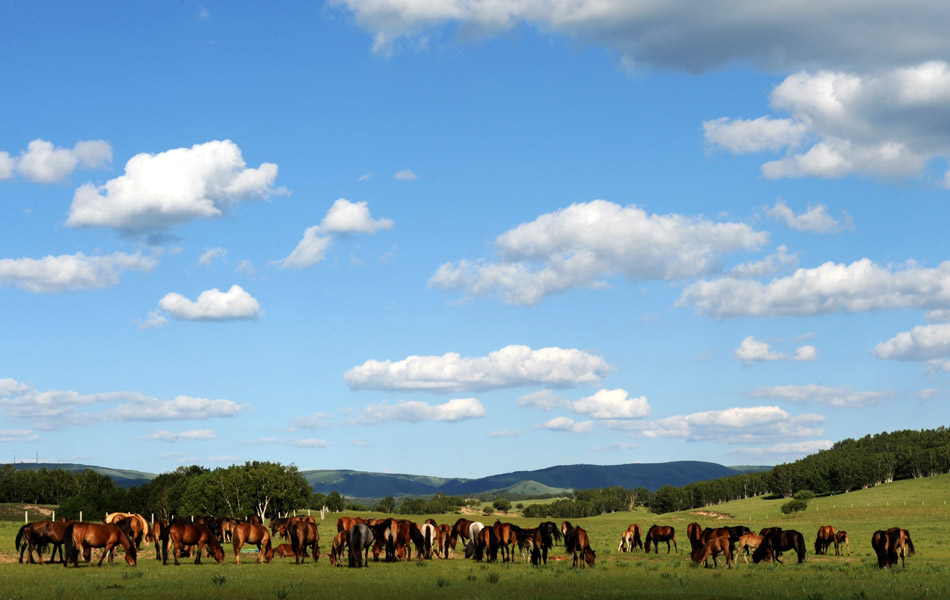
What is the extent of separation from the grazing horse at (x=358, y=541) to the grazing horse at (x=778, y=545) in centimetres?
1899

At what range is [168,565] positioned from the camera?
36.5 meters

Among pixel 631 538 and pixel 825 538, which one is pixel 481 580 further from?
pixel 825 538

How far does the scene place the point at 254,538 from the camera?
39844 mm

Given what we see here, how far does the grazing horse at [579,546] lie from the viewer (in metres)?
38.8

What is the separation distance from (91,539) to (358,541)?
36.7 feet

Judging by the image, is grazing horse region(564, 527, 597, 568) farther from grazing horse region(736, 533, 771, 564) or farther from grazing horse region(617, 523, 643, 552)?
grazing horse region(617, 523, 643, 552)

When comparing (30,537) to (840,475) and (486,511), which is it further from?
(840,475)

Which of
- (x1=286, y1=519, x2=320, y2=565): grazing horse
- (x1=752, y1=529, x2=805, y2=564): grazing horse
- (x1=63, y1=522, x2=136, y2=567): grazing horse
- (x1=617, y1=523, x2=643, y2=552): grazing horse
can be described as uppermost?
(x1=63, y1=522, x2=136, y2=567): grazing horse

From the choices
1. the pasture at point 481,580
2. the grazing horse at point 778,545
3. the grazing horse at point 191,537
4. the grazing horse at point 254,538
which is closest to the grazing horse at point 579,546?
the pasture at point 481,580

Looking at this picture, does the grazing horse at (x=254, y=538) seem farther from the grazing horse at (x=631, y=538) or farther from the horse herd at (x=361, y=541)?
the grazing horse at (x=631, y=538)

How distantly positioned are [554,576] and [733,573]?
799cm

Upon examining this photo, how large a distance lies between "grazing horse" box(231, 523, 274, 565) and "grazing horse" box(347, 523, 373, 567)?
173 inches

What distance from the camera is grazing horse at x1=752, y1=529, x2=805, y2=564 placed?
40906 mm

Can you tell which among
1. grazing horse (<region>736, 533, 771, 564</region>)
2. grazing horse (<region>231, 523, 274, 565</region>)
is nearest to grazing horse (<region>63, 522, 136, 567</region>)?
grazing horse (<region>231, 523, 274, 565</region>)
